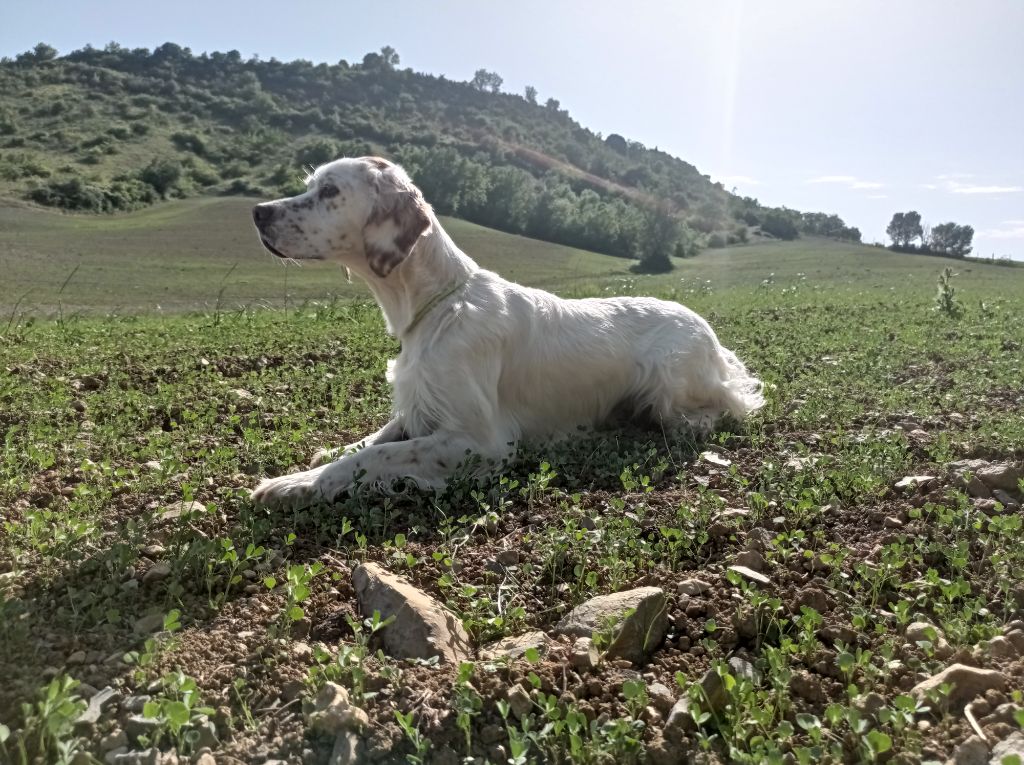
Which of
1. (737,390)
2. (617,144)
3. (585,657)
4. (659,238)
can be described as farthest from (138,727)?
(617,144)

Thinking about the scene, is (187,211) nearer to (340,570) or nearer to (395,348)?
(395,348)

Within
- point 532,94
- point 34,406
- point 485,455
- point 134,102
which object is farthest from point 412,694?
point 532,94

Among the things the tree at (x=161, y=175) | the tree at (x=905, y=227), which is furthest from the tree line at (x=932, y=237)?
the tree at (x=161, y=175)

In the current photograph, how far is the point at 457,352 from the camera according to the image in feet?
14.5

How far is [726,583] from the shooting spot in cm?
264

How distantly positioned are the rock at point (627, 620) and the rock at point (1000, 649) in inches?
34.7

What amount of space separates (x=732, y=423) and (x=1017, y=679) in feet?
→ 9.87

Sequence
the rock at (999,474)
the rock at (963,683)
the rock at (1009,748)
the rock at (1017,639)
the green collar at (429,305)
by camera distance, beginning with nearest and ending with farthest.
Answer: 1. the rock at (1009,748)
2. the rock at (963,683)
3. the rock at (1017,639)
4. the rock at (999,474)
5. the green collar at (429,305)

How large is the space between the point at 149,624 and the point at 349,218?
2.64m

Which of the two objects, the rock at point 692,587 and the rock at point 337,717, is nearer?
the rock at point 337,717

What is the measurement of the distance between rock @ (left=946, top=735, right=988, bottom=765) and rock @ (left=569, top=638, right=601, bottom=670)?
34.5 inches

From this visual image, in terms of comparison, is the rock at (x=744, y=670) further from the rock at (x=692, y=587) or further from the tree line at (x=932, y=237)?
the tree line at (x=932, y=237)

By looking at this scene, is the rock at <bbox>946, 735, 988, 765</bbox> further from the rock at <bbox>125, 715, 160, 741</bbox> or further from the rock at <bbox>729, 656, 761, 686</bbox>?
the rock at <bbox>125, 715, 160, 741</bbox>

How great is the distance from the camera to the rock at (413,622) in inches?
89.9
